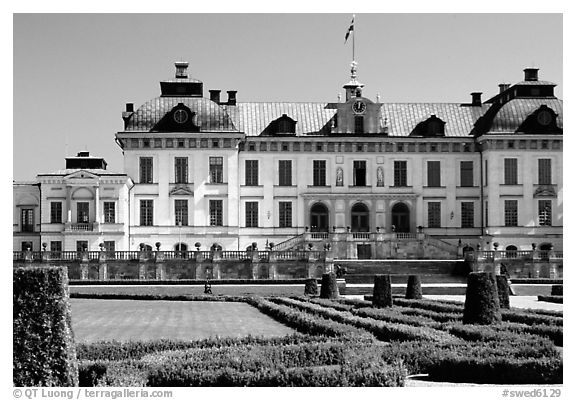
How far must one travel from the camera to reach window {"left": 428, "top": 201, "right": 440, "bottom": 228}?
200ft

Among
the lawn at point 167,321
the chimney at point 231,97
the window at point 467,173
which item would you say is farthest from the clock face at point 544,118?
the lawn at point 167,321

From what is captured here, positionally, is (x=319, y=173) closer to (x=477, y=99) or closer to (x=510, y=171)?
(x=510, y=171)

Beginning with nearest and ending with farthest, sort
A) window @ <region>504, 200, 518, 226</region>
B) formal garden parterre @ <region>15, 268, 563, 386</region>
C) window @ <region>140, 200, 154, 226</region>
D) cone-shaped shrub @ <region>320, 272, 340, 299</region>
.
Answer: formal garden parterre @ <region>15, 268, 563, 386</region> → cone-shaped shrub @ <region>320, 272, 340, 299</region> → window @ <region>140, 200, 154, 226</region> → window @ <region>504, 200, 518, 226</region>

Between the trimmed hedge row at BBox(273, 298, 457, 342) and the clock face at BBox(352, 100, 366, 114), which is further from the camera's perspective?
the clock face at BBox(352, 100, 366, 114)

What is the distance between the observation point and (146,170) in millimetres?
58000

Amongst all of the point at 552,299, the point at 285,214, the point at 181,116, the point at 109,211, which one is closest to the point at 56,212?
the point at 109,211

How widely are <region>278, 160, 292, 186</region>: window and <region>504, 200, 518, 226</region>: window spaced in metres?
13.3

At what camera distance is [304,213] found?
59.9m

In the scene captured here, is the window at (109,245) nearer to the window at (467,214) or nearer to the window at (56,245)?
the window at (56,245)

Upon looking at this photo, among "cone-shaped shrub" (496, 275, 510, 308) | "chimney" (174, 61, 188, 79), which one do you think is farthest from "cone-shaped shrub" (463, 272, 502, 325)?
"chimney" (174, 61, 188, 79)

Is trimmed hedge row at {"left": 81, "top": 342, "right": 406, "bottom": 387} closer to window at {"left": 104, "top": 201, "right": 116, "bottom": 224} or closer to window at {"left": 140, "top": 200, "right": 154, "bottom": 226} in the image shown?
window at {"left": 104, "top": 201, "right": 116, "bottom": 224}

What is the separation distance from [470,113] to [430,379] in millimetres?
48836
